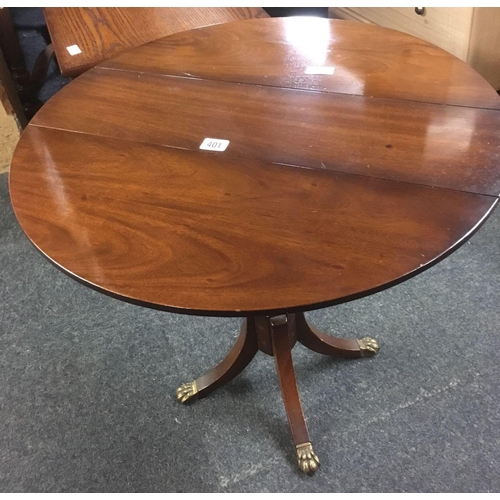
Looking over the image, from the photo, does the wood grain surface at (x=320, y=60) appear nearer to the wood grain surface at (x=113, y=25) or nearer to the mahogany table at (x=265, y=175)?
the mahogany table at (x=265, y=175)

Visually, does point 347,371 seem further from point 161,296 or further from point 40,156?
point 40,156

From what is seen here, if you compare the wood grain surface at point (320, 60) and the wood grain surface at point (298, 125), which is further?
the wood grain surface at point (320, 60)

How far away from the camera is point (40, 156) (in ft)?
3.06

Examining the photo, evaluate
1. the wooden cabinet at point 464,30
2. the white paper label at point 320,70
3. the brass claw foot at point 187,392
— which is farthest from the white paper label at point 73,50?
the wooden cabinet at point 464,30

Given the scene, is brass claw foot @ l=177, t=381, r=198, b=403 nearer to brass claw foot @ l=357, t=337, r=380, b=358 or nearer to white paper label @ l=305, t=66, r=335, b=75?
brass claw foot @ l=357, t=337, r=380, b=358

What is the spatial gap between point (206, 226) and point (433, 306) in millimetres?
838

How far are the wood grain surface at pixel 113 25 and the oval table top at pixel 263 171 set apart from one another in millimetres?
430

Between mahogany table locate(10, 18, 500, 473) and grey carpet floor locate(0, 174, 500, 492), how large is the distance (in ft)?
0.25

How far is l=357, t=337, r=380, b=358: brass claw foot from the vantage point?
4.19ft

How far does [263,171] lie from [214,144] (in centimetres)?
13

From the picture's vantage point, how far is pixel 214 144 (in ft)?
3.07

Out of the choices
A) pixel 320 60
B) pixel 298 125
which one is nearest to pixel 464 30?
Result: pixel 320 60

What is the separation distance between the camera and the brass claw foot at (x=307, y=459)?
42.8 inches

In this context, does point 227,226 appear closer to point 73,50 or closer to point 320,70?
point 320,70
